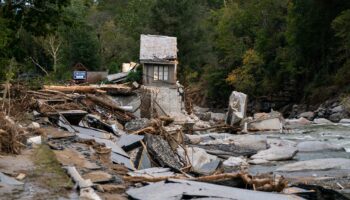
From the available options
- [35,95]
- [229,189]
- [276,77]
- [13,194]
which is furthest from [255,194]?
[276,77]

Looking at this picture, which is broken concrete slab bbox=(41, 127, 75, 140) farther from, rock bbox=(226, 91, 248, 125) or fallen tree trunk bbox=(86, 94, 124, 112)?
rock bbox=(226, 91, 248, 125)

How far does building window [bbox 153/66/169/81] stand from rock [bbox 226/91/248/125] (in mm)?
4296

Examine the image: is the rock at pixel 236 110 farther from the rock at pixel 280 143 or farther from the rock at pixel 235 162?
the rock at pixel 235 162

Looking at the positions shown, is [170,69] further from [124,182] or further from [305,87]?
[124,182]

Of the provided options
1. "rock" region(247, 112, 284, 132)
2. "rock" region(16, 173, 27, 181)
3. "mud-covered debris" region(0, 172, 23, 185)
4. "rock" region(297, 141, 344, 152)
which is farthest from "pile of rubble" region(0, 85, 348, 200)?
"rock" region(247, 112, 284, 132)

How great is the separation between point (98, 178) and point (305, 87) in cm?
3779

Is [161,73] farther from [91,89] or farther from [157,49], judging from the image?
[91,89]

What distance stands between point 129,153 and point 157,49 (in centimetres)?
2030

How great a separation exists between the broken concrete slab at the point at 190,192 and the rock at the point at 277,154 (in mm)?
10206

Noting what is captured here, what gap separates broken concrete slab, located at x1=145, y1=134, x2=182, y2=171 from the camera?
492 inches

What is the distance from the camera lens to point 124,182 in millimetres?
8258

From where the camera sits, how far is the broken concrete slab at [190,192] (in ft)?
23.1

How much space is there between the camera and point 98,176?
8227 mm

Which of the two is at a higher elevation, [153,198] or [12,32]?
[12,32]
